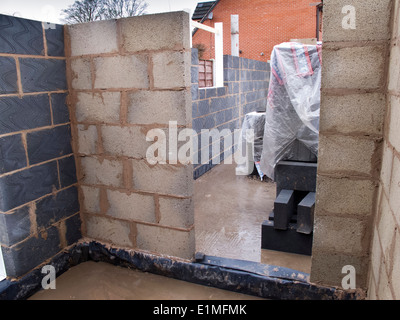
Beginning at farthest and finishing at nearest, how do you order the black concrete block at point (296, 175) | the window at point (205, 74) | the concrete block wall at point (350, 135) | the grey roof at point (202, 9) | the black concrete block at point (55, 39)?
the grey roof at point (202, 9)
the window at point (205, 74)
the black concrete block at point (296, 175)
the black concrete block at point (55, 39)
the concrete block wall at point (350, 135)

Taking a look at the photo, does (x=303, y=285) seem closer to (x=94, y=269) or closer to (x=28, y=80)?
(x=94, y=269)

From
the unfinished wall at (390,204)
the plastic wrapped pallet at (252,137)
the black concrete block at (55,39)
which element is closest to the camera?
the unfinished wall at (390,204)

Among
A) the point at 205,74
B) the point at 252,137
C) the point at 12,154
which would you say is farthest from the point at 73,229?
the point at 205,74

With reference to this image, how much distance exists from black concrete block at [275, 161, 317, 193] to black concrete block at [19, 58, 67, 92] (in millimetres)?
2094

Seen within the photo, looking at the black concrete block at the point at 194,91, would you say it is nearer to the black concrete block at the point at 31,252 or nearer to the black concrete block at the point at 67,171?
the black concrete block at the point at 67,171

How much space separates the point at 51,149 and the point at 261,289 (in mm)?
1861

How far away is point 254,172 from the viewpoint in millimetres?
5094

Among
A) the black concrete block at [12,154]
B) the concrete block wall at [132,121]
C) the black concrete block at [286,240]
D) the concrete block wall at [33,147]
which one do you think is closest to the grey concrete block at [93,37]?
the concrete block wall at [132,121]

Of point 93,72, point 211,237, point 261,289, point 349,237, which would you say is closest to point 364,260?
point 349,237

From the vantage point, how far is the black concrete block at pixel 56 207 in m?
2.51

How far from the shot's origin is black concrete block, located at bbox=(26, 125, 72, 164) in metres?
2.39

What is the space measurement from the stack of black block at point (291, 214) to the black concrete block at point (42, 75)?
2.02 meters

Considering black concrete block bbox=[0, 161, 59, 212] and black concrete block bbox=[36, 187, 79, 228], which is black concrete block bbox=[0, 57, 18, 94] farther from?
black concrete block bbox=[36, 187, 79, 228]

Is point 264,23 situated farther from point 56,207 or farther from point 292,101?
point 56,207
